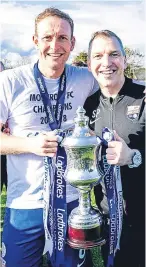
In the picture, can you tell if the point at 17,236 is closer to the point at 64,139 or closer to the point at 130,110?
the point at 64,139

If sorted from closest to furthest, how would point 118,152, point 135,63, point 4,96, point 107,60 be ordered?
point 118,152 < point 107,60 < point 4,96 < point 135,63

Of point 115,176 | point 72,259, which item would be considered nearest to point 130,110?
point 115,176

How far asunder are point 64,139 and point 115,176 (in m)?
0.30

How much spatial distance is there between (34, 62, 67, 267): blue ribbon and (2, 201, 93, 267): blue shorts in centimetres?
6

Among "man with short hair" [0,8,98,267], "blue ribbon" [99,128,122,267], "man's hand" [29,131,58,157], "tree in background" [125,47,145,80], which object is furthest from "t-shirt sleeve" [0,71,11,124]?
"tree in background" [125,47,145,80]

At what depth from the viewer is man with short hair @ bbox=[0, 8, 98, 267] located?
5.31 ft

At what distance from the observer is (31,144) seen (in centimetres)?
155

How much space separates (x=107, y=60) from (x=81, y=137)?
342mm

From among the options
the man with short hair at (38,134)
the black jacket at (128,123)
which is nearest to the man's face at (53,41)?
the man with short hair at (38,134)

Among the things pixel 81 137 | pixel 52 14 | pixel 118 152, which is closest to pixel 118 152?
pixel 118 152

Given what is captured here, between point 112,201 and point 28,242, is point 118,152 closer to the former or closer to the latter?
point 112,201

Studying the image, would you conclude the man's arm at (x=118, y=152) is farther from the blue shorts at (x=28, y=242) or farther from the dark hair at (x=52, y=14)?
the dark hair at (x=52, y=14)

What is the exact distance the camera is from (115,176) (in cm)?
160

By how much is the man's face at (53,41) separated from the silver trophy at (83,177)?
300 mm
